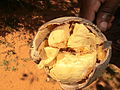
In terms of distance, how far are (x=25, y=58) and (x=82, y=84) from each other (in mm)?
2745

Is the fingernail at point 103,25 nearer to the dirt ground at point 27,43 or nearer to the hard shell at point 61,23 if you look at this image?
the hard shell at point 61,23

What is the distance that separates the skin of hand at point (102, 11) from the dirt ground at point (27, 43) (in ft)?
3.46

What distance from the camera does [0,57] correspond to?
4.40m

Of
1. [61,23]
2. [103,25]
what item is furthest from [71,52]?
[103,25]

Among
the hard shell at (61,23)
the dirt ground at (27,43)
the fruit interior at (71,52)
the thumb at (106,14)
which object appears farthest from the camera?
the dirt ground at (27,43)

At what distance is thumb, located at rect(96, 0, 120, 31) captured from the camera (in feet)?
7.64

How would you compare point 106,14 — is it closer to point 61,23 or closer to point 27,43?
point 61,23

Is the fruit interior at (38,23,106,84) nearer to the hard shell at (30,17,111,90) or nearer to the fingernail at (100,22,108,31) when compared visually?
the hard shell at (30,17,111,90)

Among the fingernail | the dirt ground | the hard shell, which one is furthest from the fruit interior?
the dirt ground

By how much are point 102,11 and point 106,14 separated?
5cm

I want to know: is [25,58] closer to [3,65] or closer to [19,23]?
[3,65]

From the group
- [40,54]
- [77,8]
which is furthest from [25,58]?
[40,54]

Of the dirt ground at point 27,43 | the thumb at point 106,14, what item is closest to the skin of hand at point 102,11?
the thumb at point 106,14

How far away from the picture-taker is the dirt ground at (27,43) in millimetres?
4156
